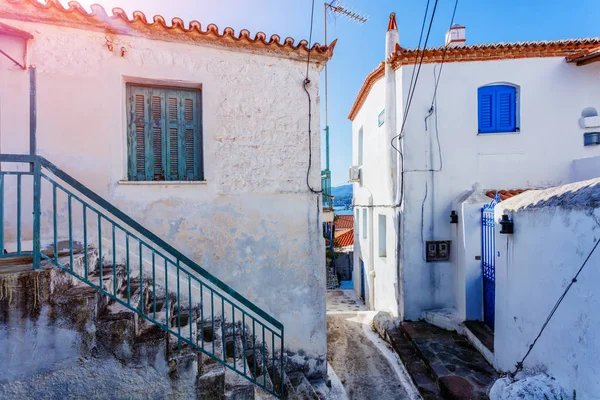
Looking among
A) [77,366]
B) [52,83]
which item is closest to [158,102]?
[52,83]

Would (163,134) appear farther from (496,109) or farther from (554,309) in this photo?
(496,109)

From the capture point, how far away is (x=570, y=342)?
3287 mm

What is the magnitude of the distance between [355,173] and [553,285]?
922cm

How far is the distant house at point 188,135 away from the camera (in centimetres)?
415

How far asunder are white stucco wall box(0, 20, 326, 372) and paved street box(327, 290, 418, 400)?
2.87ft

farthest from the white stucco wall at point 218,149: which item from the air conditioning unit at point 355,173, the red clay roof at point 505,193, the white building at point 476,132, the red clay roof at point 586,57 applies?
the air conditioning unit at point 355,173

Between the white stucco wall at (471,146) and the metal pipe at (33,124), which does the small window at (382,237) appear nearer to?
the white stucco wall at (471,146)

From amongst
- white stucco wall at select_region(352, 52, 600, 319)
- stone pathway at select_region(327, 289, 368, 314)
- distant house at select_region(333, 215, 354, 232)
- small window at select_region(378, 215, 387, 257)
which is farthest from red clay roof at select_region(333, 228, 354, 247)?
white stucco wall at select_region(352, 52, 600, 319)

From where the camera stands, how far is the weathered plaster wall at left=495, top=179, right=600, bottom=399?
3.07m

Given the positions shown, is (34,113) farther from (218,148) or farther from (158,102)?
(218,148)

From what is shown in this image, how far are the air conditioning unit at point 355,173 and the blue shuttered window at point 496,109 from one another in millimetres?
5452

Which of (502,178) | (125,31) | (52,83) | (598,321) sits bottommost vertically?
(598,321)

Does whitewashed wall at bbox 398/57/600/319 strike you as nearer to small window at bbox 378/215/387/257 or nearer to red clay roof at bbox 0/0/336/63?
small window at bbox 378/215/387/257

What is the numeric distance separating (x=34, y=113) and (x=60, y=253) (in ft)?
6.76
